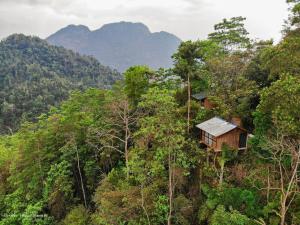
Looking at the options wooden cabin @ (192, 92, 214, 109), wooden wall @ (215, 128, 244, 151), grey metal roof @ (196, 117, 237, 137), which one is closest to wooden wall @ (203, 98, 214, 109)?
wooden cabin @ (192, 92, 214, 109)

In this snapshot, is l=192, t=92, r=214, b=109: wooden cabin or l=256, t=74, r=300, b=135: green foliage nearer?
l=256, t=74, r=300, b=135: green foliage

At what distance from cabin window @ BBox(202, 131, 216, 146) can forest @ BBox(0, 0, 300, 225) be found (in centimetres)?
70

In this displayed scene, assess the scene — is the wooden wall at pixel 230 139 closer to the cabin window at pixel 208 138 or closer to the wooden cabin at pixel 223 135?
the wooden cabin at pixel 223 135

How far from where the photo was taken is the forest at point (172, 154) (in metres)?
16.0

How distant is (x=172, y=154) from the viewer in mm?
18719

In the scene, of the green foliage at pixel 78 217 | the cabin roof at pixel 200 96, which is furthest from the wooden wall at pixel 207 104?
the green foliage at pixel 78 217

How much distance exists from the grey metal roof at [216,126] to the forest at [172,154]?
1.02 meters

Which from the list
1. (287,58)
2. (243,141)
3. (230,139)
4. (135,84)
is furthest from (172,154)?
(135,84)

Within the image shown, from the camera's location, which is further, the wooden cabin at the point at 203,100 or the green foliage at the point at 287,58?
the wooden cabin at the point at 203,100

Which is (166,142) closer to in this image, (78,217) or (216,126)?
(216,126)

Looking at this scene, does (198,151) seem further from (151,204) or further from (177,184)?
(151,204)

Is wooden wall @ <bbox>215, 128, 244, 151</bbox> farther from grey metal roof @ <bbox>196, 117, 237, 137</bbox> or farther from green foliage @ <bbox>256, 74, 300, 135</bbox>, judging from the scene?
green foliage @ <bbox>256, 74, 300, 135</bbox>

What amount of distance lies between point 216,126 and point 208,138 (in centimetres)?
107

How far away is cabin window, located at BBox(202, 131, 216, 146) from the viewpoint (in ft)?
69.9
